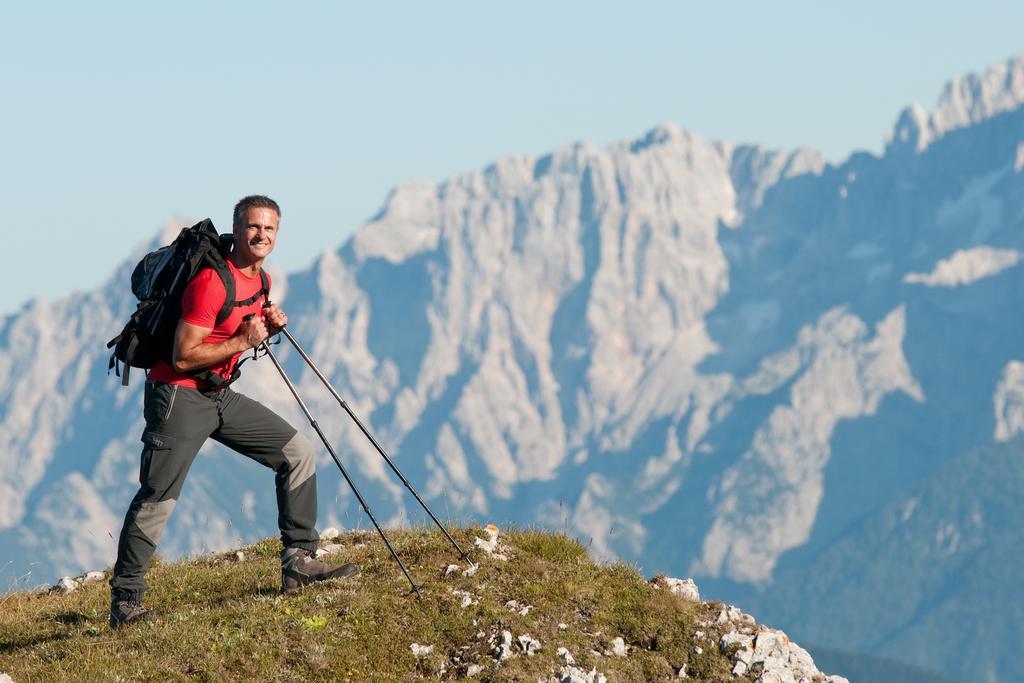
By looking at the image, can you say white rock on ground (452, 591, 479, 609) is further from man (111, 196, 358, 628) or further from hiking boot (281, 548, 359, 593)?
man (111, 196, 358, 628)

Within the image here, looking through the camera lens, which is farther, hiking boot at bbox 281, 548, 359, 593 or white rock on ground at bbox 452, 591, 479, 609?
hiking boot at bbox 281, 548, 359, 593

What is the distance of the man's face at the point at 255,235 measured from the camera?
1348 centimetres

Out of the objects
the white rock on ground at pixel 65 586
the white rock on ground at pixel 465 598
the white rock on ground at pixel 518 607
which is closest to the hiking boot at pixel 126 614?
the white rock on ground at pixel 465 598

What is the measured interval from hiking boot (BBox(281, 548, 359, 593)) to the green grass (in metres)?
0.22

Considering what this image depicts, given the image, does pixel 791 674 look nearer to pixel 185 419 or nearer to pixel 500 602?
pixel 500 602

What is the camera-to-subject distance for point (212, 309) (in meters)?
13.2

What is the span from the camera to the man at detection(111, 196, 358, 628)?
520 inches

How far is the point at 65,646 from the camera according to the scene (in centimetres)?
1341

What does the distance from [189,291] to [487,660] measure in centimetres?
498

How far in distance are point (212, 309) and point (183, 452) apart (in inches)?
65.0

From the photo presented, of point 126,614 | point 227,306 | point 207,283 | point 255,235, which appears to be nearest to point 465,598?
point 126,614

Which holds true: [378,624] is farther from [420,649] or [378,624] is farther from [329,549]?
[329,549]

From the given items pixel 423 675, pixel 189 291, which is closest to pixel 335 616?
pixel 423 675

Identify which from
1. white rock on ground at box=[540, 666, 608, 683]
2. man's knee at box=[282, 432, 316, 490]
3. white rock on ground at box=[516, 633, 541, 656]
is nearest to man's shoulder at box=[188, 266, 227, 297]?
man's knee at box=[282, 432, 316, 490]
